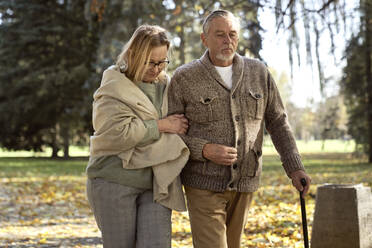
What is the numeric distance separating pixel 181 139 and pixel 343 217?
7.69ft

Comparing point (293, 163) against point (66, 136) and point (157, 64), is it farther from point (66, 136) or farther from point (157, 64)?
point (66, 136)

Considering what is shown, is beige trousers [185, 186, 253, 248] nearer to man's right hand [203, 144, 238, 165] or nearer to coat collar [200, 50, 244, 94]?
man's right hand [203, 144, 238, 165]

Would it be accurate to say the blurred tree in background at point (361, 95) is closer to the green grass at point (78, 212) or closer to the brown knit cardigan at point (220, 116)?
the green grass at point (78, 212)

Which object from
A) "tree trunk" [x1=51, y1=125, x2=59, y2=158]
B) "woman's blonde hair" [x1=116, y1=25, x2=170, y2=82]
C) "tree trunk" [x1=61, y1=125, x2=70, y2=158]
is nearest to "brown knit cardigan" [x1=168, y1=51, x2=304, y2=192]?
"woman's blonde hair" [x1=116, y1=25, x2=170, y2=82]

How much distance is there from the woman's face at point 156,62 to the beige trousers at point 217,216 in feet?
2.54

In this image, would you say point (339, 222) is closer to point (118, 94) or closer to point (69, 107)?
point (118, 94)

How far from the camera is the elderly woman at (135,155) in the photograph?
10.0 feet

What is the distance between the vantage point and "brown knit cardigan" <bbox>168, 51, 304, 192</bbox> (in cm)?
333

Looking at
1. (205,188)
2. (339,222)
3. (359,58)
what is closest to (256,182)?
(205,188)

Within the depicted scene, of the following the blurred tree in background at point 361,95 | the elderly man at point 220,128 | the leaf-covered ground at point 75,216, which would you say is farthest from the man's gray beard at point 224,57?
the blurred tree in background at point 361,95

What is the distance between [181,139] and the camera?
322 cm

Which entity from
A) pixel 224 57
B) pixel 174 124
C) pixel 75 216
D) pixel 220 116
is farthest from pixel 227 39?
pixel 75 216

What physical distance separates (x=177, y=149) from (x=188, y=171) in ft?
0.97

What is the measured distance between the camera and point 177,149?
318 centimetres
